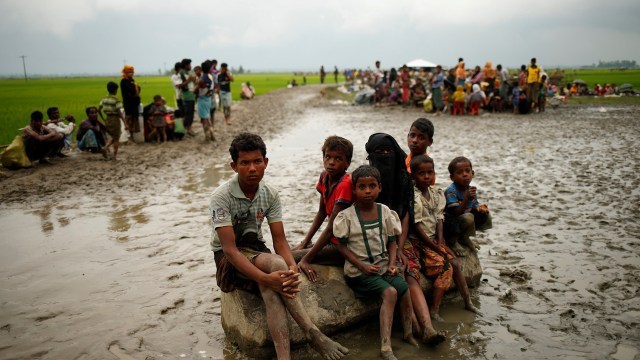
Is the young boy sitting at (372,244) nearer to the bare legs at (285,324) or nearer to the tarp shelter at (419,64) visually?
the bare legs at (285,324)

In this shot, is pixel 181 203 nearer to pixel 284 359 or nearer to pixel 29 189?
pixel 29 189

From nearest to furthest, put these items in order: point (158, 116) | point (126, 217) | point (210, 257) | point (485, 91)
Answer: point (210, 257) → point (126, 217) → point (158, 116) → point (485, 91)

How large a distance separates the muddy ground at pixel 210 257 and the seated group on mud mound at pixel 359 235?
0.31 metres

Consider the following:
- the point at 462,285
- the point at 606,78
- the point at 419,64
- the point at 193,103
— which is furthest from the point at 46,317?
the point at 606,78

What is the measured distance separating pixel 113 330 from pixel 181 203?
3.37 meters

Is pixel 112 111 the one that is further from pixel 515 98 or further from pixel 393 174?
pixel 515 98

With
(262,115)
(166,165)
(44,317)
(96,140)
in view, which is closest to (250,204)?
(44,317)

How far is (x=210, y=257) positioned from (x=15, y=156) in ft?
20.3

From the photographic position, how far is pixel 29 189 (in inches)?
289

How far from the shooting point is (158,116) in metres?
11.6

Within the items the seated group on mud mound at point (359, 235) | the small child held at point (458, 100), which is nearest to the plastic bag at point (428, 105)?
the small child held at point (458, 100)

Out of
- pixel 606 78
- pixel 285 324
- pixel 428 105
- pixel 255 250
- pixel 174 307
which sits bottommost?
pixel 174 307

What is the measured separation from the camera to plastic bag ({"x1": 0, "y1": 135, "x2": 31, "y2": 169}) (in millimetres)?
8445

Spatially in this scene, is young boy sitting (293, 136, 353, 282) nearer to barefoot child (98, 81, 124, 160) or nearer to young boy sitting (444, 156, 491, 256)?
young boy sitting (444, 156, 491, 256)
